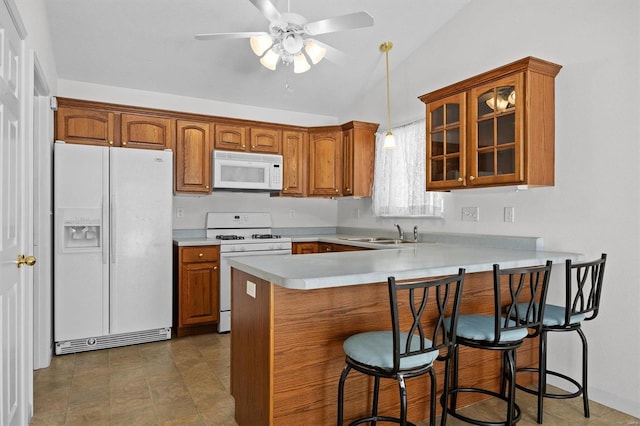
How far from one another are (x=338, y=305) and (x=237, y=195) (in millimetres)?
2973

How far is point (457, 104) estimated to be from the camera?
310 cm

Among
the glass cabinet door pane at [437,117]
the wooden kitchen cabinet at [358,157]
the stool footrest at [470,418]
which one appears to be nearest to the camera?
the stool footrest at [470,418]

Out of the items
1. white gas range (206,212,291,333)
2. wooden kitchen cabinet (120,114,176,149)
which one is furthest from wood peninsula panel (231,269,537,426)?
wooden kitchen cabinet (120,114,176,149)

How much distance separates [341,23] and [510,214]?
186cm

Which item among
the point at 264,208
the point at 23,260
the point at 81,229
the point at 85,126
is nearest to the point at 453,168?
the point at 264,208

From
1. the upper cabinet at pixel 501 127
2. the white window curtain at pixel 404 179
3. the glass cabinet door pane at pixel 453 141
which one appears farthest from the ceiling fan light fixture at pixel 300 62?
the white window curtain at pixel 404 179

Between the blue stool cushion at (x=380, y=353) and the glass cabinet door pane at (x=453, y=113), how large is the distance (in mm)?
1884

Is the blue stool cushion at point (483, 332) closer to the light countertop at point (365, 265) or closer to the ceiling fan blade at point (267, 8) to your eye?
the light countertop at point (365, 265)

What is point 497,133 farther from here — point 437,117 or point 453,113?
point 437,117

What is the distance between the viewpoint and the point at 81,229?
3432mm

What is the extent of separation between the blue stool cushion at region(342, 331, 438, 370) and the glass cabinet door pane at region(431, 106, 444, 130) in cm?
197

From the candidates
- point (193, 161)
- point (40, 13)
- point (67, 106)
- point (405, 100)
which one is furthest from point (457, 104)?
point (67, 106)

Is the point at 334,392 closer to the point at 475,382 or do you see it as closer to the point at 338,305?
the point at 338,305

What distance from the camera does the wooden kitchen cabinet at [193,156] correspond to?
13.5ft
